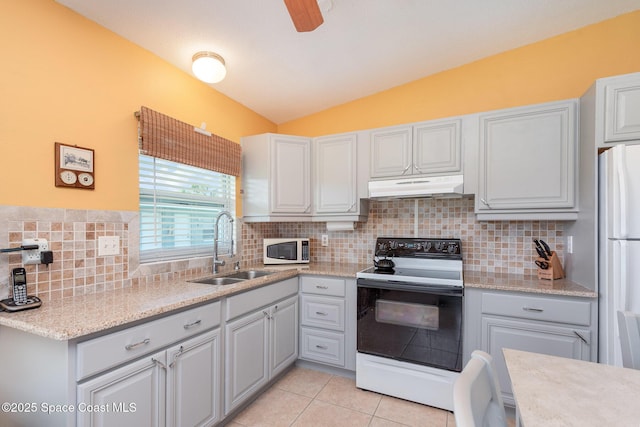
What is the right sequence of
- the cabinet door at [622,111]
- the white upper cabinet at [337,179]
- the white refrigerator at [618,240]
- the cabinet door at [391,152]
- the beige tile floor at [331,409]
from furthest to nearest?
the white upper cabinet at [337,179] → the cabinet door at [391,152] → the beige tile floor at [331,409] → the cabinet door at [622,111] → the white refrigerator at [618,240]

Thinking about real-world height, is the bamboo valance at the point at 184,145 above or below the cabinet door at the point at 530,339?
above

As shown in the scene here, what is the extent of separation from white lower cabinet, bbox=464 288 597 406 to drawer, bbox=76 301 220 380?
67.8 inches

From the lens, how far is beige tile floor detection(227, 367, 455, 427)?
190 centimetres

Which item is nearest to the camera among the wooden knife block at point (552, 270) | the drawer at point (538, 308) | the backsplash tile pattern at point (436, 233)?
the drawer at point (538, 308)

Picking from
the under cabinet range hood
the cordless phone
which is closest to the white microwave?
the under cabinet range hood

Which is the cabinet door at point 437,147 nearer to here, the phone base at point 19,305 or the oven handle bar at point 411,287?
the oven handle bar at point 411,287

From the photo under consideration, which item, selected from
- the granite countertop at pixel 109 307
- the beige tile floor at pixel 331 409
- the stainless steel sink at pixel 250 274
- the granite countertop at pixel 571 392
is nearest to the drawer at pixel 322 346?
the beige tile floor at pixel 331 409

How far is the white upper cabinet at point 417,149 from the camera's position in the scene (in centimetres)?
232

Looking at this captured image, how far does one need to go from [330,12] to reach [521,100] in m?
1.69

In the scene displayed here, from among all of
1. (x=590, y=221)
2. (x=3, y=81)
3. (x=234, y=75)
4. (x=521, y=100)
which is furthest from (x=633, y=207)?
(x=3, y=81)

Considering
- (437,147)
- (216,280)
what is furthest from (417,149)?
(216,280)

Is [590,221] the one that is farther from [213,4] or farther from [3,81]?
[3,81]

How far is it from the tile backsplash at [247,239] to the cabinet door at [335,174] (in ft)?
1.18

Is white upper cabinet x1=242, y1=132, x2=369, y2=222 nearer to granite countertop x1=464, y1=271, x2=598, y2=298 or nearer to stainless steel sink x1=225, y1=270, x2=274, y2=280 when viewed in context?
stainless steel sink x1=225, y1=270, x2=274, y2=280
